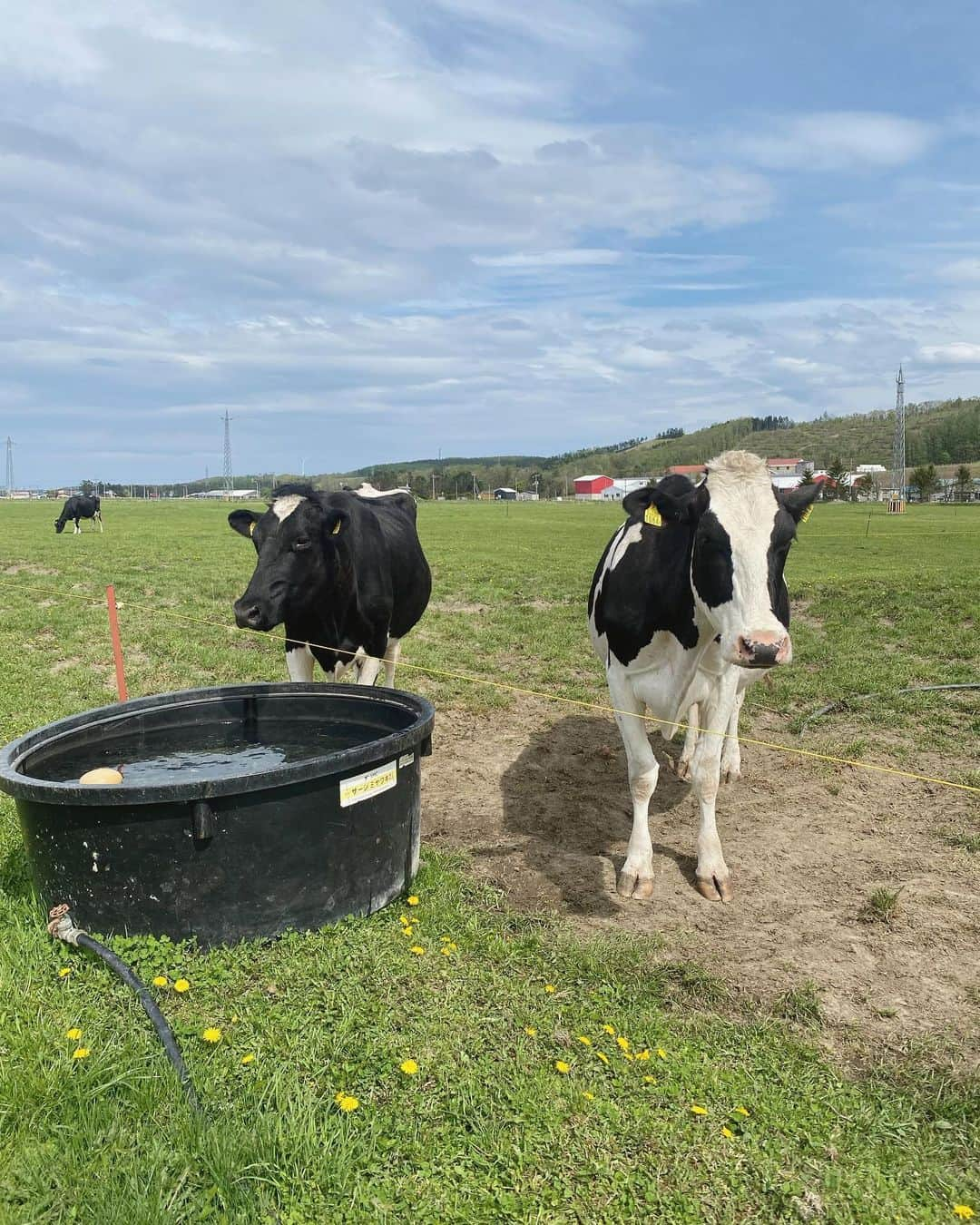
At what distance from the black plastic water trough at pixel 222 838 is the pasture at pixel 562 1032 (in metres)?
0.17

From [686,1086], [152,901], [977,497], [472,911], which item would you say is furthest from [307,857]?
[977,497]

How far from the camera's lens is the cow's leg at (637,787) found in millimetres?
5207

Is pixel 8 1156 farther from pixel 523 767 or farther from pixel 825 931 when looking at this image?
pixel 523 767

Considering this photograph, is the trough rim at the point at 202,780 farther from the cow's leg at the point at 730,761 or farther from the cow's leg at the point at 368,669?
the cow's leg at the point at 730,761

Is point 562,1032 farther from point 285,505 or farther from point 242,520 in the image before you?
point 242,520

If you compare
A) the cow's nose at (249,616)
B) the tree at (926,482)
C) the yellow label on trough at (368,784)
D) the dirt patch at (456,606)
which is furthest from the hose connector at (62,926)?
the tree at (926,482)

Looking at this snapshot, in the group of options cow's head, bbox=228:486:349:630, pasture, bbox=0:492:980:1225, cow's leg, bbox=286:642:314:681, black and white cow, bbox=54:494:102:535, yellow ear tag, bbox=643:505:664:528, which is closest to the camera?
pasture, bbox=0:492:980:1225

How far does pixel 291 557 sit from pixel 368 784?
8.16 ft

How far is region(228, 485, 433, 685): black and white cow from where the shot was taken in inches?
242

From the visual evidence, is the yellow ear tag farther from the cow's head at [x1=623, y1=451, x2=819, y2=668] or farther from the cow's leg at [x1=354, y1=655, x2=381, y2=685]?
the cow's leg at [x1=354, y1=655, x2=381, y2=685]

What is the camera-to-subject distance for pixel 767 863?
18.4 feet

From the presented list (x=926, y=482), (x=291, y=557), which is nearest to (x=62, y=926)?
(x=291, y=557)

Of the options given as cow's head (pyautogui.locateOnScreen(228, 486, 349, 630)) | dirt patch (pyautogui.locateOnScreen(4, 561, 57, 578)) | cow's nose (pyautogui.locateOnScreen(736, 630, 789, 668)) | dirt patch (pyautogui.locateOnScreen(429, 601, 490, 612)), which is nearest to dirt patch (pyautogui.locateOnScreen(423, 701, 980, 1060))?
cow's nose (pyautogui.locateOnScreen(736, 630, 789, 668))

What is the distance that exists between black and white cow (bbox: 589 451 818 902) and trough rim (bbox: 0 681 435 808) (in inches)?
60.2
